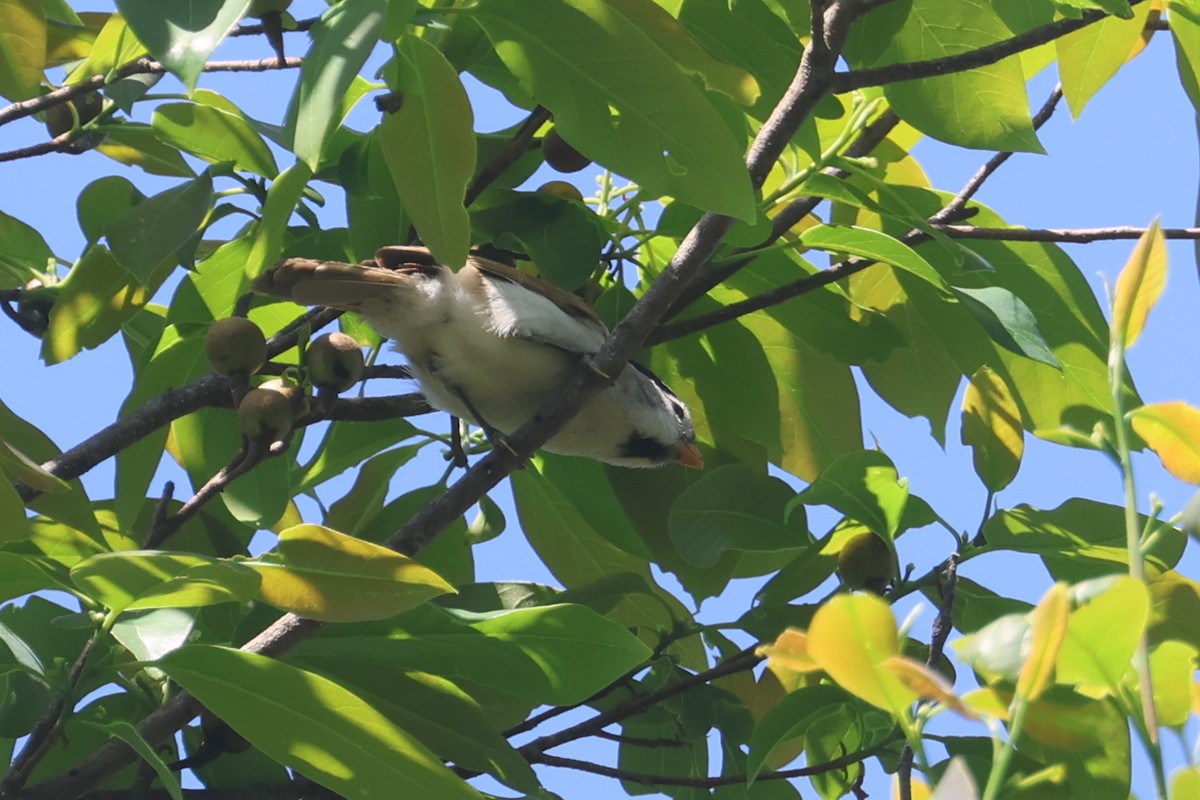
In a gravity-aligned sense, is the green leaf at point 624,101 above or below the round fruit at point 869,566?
above

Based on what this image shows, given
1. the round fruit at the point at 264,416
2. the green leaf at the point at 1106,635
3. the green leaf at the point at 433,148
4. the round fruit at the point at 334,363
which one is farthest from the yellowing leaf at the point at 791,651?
the round fruit at the point at 334,363

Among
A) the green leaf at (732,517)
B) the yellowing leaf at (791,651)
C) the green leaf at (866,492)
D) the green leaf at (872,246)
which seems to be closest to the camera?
the yellowing leaf at (791,651)

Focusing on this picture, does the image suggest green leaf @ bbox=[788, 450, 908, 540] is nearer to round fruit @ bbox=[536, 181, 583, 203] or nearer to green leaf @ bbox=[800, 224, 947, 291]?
green leaf @ bbox=[800, 224, 947, 291]

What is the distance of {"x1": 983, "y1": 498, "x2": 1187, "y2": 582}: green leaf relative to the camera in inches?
94.0

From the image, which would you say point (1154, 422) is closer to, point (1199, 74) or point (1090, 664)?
point (1090, 664)

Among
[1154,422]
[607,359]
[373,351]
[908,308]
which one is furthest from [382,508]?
[1154,422]

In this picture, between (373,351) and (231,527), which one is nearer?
(231,527)

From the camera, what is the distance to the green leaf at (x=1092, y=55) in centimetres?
238

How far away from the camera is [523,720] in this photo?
101 inches

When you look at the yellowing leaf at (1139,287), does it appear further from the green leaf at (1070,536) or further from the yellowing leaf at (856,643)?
the green leaf at (1070,536)

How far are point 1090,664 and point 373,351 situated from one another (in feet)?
9.13

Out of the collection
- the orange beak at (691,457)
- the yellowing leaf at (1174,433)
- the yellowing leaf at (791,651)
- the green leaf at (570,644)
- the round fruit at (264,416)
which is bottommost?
the yellowing leaf at (791,651)

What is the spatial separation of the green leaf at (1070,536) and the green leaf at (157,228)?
1.51 meters

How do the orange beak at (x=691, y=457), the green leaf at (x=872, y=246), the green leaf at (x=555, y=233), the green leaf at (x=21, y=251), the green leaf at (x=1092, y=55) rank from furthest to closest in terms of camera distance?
the orange beak at (x=691, y=457) < the green leaf at (x=21, y=251) < the green leaf at (x=555, y=233) < the green leaf at (x=1092, y=55) < the green leaf at (x=872, y=246)
